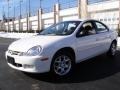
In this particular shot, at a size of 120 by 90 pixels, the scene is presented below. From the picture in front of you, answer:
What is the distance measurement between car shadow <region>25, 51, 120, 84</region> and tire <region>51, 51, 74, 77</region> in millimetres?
146

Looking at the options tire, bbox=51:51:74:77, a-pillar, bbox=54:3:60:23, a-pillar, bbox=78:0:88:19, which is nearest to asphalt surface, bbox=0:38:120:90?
tire, bbox=51:51:74:77

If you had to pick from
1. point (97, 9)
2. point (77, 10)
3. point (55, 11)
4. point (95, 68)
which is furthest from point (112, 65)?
point (55, 11)

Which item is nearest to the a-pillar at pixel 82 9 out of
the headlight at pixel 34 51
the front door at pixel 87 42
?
the front door at pixel 87 42

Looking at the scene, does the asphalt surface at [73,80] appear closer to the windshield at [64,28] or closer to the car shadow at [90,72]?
the car shadow at [90,72]

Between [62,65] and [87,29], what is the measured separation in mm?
1573

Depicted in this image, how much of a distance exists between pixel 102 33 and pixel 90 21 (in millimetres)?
629

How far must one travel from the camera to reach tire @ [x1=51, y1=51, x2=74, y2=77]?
621cm

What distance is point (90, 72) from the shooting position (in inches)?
274

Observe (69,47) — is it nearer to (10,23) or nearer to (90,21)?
(90,21)

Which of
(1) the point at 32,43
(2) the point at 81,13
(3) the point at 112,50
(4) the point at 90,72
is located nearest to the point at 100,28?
(3) the point at 112,50

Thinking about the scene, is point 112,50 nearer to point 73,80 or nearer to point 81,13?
point 73,80

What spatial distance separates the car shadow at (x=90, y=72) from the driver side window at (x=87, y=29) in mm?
1083

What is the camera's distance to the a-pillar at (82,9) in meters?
34.6

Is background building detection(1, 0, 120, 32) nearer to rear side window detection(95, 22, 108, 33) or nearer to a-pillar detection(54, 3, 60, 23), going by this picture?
a-pillar detection(54, 3, 60, 23)
